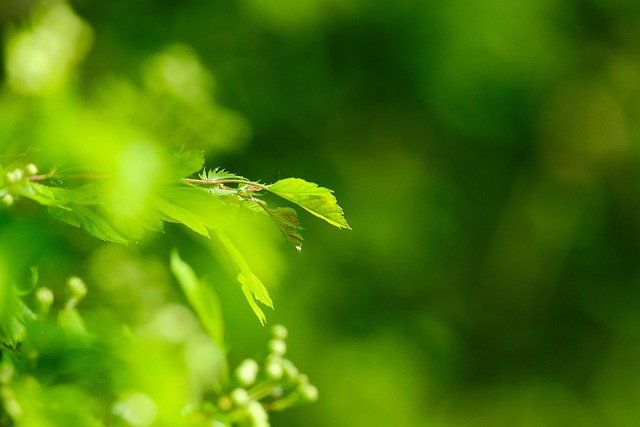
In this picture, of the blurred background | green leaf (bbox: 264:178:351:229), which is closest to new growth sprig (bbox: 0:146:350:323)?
green leaf (bbox: 264:178:351:229)

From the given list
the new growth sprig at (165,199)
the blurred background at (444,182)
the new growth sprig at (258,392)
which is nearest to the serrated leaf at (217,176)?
the new growth sprig at (165,199)

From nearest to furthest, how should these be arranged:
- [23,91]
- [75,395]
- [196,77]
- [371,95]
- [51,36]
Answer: [75,395] < [23,91] < [51,36] < [196,77] < [371,95]

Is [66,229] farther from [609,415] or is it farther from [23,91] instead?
[609,415]

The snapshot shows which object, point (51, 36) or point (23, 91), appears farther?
point (51, 36)

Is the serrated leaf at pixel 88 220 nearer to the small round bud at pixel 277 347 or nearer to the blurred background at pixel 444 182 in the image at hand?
the small round bud at pixel 277 347

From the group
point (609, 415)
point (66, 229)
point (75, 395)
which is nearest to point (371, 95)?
point (609, 415)

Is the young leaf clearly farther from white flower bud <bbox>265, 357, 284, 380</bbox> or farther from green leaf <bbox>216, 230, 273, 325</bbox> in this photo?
white flower bud <bbox>265, 357, 284, 380</bbox>

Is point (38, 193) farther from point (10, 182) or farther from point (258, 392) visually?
point (258, 392)
